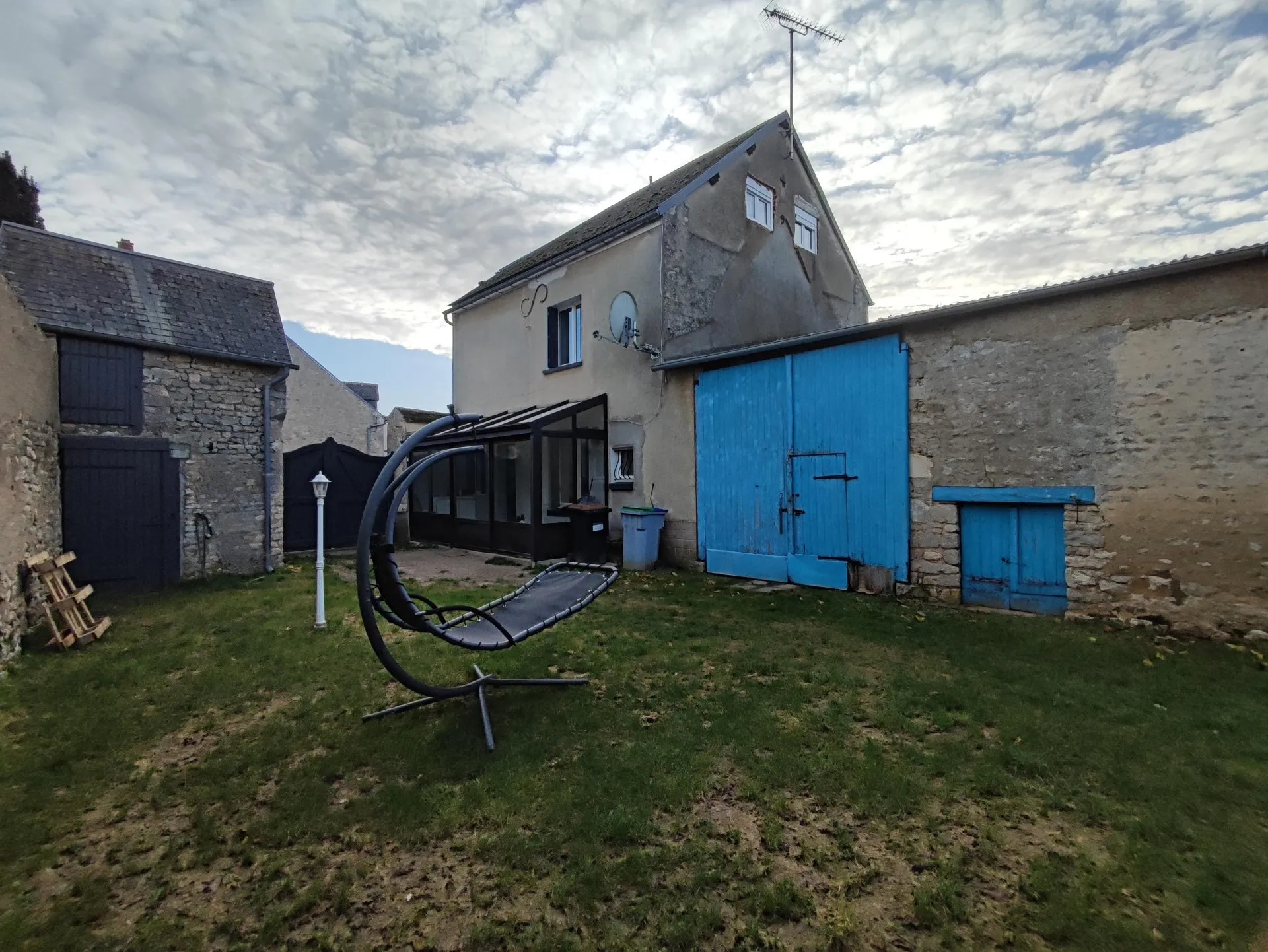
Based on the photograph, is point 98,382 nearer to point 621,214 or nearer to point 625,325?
point 625,325

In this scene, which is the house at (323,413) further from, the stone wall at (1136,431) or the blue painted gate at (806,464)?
the stone wall at (1136,431)

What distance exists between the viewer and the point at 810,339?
314 inches

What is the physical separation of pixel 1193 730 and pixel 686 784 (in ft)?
10.6

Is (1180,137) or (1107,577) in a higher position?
(1180,137)

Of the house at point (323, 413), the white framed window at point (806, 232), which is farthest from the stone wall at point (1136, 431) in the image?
the house at point (323, 413)

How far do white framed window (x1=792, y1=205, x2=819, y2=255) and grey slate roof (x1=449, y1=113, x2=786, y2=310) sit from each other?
2087mm

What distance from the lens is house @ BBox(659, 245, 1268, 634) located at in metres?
5.34

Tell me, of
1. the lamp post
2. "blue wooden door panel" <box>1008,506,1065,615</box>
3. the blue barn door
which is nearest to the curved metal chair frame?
A: the lamp post

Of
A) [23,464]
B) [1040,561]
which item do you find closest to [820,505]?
[1040,561]

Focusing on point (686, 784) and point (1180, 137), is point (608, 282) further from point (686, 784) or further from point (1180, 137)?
point (686, 784)

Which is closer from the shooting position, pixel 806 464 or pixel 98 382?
pixel 98 382

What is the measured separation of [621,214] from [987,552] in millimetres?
10476

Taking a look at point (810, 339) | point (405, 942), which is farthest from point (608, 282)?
point (405, 942)

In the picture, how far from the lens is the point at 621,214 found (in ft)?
43.7
